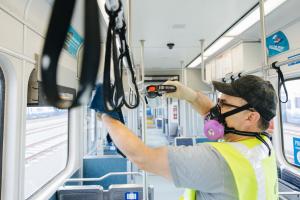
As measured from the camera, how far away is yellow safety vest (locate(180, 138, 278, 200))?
88 centimetres

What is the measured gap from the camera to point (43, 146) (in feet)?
8.11

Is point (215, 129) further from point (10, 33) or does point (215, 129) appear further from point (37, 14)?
point (37, 14)

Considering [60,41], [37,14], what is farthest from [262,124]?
[37,14]

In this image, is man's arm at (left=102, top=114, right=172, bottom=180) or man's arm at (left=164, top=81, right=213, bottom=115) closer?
man's arm at (left=102, top=114, right=172, bottom=180)

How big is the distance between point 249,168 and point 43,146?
2219 mm

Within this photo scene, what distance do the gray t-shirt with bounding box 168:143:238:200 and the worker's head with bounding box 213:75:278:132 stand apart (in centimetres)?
23

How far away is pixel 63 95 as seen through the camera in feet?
1.13

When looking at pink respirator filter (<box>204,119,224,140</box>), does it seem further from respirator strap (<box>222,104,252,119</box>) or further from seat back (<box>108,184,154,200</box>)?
seat back (<box>108,184,154,200</box>)

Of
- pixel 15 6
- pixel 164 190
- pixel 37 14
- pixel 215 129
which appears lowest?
pixel 164 190

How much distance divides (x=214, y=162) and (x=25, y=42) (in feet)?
4.94

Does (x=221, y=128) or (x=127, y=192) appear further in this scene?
(x=127, y=192)

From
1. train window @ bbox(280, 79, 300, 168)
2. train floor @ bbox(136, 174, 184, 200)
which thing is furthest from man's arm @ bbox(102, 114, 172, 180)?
train floor @ bbox(136, 174, 184, 200)

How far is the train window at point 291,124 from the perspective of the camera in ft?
9.02

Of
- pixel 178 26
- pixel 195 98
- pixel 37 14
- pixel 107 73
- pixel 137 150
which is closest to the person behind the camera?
pixel 107 73
